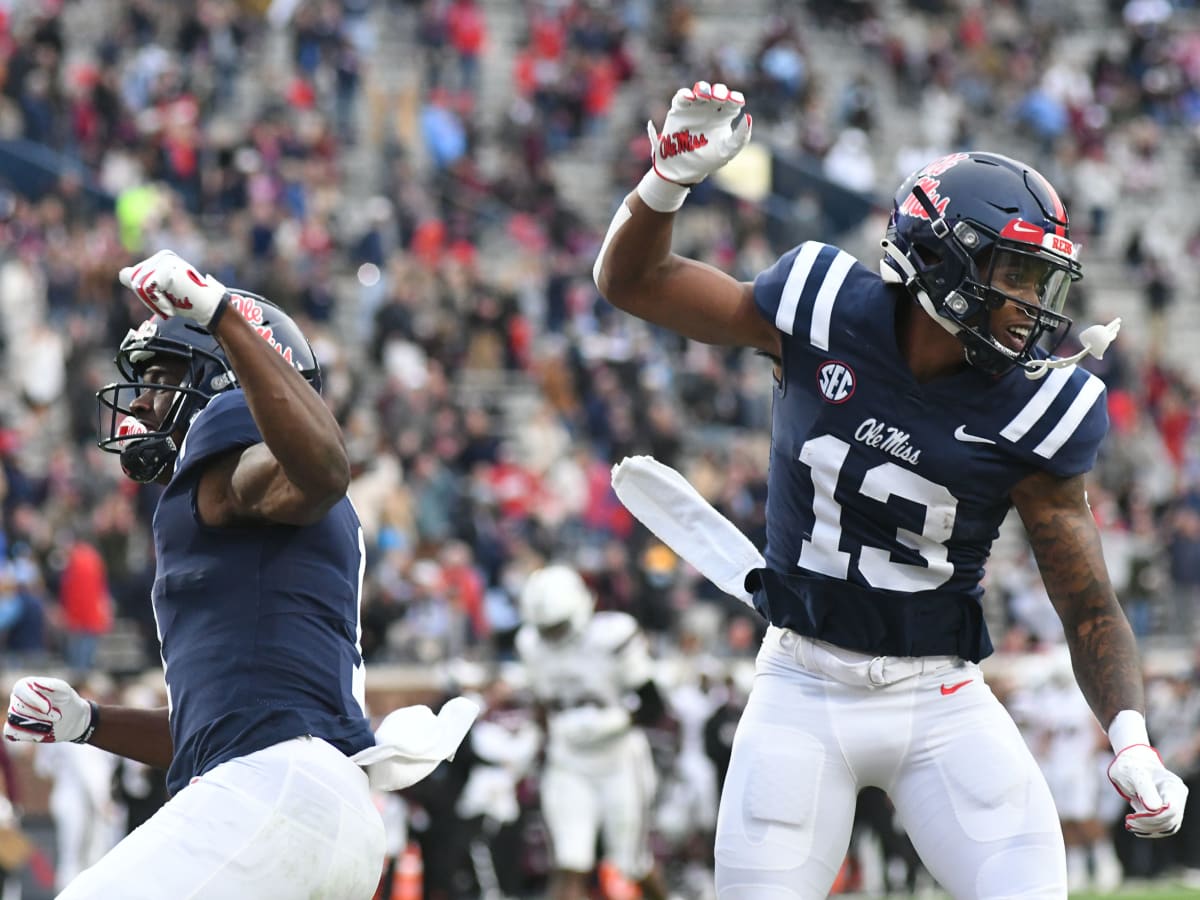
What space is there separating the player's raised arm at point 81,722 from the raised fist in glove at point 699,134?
1.55m

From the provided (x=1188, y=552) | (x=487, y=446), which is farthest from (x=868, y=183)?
(x=487, y=446)

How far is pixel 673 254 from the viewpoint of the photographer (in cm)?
435

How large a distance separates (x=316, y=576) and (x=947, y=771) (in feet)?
4.36

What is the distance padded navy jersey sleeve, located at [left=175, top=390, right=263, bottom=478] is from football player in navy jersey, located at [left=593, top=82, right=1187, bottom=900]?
92 centimetres

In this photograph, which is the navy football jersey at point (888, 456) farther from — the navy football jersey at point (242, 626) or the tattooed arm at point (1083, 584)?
the navy football jersey at point (242, 626)

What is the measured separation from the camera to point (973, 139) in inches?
877

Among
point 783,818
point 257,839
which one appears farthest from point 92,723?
point 783,818

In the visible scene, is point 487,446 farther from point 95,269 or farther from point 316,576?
point 316,576

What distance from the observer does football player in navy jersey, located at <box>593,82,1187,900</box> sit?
13.7ft

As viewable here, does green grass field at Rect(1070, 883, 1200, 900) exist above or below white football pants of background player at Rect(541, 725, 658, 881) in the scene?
below

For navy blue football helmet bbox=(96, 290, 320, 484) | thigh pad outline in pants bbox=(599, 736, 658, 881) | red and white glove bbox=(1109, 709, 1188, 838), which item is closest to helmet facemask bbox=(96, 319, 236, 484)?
navy blue football helmet bbox=(96, 290, 320, 484)

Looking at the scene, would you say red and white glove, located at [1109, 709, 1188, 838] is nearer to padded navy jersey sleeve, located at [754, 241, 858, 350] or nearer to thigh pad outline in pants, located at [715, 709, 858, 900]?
thigh pad outline in pants, located at [715, 709, 858, 900]

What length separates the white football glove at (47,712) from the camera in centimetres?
434

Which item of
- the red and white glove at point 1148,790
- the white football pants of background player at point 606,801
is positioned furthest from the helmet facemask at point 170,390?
the white football pants of background player at point 606,801
